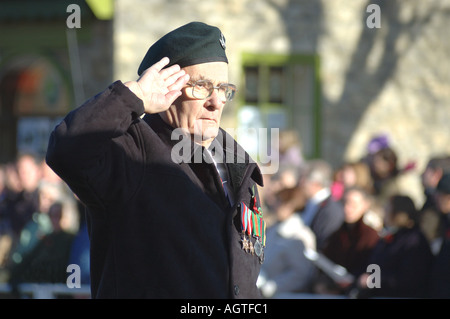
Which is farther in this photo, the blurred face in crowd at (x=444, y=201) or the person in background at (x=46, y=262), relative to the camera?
the person in background at (x=46, y=262)

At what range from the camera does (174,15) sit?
9.71 metres

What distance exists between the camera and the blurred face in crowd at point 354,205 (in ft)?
18.6

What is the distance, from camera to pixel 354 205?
5.68m

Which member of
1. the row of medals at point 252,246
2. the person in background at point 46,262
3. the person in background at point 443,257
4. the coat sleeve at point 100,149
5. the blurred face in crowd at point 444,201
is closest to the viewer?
the coat sleeve at point 100,149

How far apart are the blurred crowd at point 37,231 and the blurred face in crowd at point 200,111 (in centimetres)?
359

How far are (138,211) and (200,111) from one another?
1.49ft

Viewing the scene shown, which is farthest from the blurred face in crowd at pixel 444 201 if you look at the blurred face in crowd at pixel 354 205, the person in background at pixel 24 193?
the person in background at pixel 24 193

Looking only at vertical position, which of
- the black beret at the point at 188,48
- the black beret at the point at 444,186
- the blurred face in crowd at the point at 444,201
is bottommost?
the blurred face in crowd at the point at 444,201

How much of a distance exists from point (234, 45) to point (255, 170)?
7413mm

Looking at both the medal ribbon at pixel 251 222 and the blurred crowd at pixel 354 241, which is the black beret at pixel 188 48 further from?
the blurred crowd at pixel 354 241

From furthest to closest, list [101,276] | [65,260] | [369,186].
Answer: [369,186], [65,260], [101,276]
